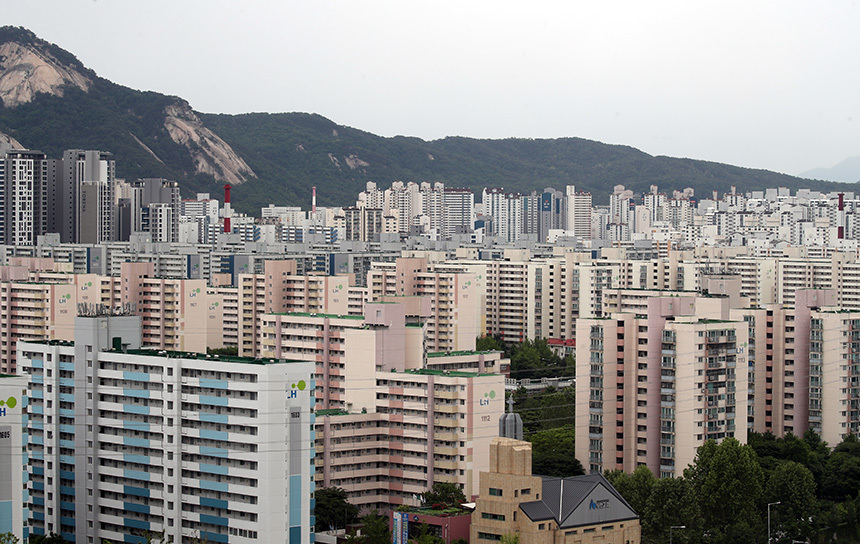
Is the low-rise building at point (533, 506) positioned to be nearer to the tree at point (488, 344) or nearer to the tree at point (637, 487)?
the tree at point (637, 487)

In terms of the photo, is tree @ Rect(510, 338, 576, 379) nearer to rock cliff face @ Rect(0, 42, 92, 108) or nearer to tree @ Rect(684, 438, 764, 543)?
tree @ Rect(684, 438, 764, 543)

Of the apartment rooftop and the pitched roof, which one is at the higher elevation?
the apartment rooftop

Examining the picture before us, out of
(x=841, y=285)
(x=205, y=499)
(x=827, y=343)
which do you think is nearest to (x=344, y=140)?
(x=841, y=285)

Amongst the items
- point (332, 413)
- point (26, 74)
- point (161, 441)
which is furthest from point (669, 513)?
point (26, 74)

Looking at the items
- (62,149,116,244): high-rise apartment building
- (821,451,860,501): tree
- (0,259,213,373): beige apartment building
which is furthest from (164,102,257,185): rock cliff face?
(821,451,860,501): tree

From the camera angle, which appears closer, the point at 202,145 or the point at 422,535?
the point at 422,535

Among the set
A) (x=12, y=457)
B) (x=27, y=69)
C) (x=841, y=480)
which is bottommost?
(x=841, y=480)

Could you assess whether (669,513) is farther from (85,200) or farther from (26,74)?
(26,74)
